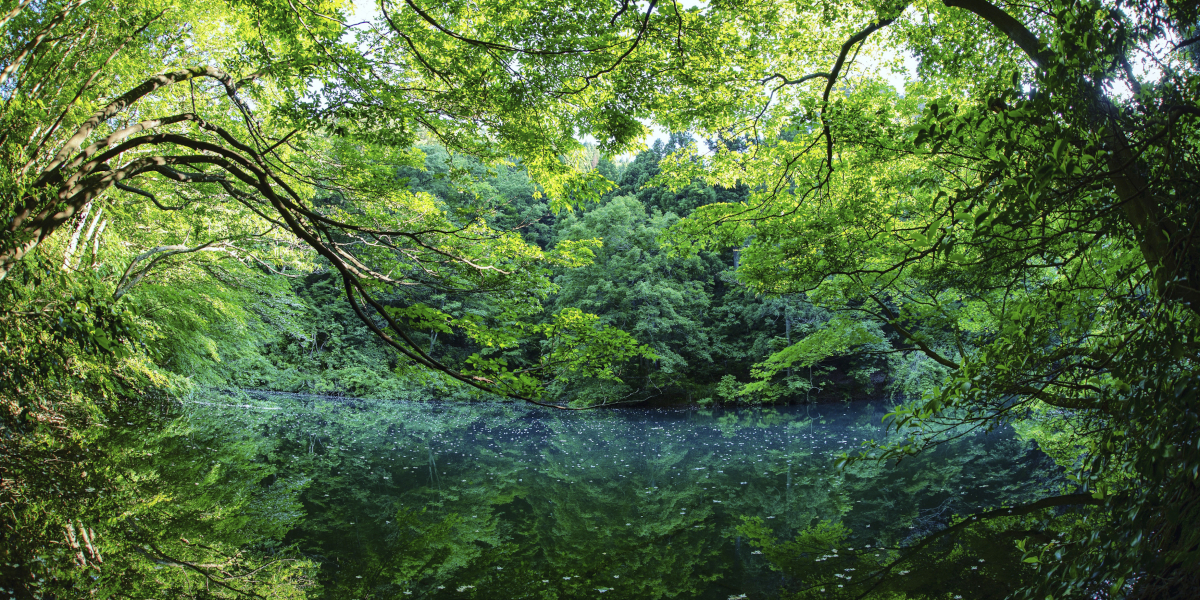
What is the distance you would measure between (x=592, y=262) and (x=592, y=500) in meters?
3.95

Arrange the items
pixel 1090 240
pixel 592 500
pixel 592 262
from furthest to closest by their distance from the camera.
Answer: pixel 592 500 → pixel 592 262 → pixel 1090 240

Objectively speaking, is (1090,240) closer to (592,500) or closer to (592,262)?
(592,262)

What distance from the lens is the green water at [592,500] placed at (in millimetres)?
5520

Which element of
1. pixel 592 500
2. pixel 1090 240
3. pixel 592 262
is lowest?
pixel 592 500

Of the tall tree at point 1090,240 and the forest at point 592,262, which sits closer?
the tall tree at point 1090,240

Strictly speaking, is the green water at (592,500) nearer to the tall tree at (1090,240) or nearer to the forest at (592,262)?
the forest at (592,262)

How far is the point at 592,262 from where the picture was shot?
7.28m

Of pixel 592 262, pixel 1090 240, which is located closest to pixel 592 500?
pixel 592 262

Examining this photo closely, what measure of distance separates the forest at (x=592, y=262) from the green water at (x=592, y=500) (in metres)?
0.08

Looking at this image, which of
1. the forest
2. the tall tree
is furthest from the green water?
the tall tree

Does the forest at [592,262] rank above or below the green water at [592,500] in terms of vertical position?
above

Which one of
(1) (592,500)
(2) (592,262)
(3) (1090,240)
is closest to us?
(3) (1090,240)

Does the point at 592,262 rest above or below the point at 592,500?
above

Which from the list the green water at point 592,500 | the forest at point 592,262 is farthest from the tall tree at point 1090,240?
the green water at point 592,500
